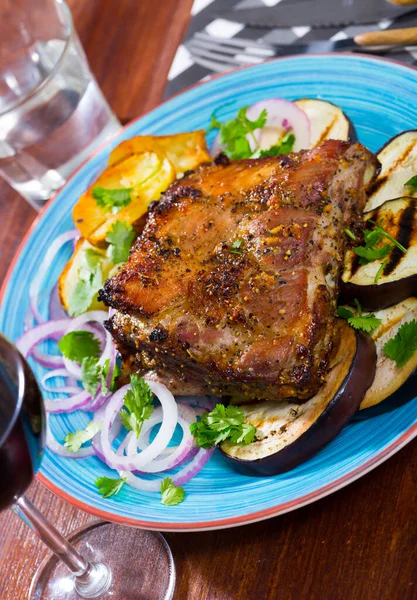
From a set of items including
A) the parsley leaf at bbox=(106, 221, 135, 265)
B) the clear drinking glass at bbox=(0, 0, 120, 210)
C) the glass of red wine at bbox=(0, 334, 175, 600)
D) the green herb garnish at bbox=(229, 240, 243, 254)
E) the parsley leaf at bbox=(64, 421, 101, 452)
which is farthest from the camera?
the clear drinking glass at bbox=(0, 0, 120, 210)

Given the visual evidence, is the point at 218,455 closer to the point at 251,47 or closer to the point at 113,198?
the point at 113,198

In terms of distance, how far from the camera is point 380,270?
104 inches

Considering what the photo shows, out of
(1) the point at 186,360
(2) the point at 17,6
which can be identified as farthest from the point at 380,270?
(2) the point at 17,6

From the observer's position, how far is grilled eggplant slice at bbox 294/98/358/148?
348cm

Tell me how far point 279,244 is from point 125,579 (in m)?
1.50

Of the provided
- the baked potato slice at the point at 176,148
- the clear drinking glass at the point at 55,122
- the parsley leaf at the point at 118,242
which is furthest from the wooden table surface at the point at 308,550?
the clear drinking glass at the point at 55,122

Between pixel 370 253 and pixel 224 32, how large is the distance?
2.61 metres

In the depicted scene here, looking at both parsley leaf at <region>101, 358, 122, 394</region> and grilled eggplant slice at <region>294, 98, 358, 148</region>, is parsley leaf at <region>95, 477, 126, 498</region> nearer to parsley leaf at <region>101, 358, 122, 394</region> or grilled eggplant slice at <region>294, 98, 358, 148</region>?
parsley leaf at <region>101, 358, 122, 394</region>

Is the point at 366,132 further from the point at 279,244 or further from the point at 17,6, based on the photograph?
the point at 17,6

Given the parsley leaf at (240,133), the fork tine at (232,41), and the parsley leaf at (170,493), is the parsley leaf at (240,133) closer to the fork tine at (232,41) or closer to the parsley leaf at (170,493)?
the fork tine at (232,41)

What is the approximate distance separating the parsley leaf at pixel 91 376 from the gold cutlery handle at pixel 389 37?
242cm

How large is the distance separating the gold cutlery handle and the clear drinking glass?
1747 millimetres

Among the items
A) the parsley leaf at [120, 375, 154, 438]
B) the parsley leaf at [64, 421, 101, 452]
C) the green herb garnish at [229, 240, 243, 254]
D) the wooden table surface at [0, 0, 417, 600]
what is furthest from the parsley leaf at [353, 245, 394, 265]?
the parsley leaf at [64, 421, 101, 452]

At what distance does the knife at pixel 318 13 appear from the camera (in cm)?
414
